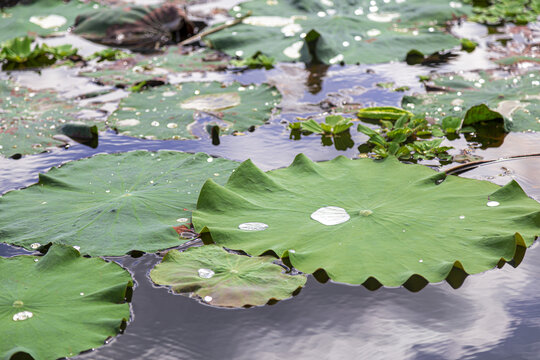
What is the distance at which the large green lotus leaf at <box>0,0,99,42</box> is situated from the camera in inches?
167

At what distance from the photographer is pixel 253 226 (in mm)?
1784

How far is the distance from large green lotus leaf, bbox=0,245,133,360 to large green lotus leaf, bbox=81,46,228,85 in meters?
1.80

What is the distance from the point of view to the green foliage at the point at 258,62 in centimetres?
341

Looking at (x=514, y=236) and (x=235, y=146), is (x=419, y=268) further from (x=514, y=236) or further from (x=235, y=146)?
(x=235, y=146)

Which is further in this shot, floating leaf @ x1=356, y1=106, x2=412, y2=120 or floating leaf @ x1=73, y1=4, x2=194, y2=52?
floating leaf @ x1=73, y1=4, x2=194, y2=52

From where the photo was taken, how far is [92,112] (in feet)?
9.54

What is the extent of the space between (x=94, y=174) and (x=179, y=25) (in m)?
2.15

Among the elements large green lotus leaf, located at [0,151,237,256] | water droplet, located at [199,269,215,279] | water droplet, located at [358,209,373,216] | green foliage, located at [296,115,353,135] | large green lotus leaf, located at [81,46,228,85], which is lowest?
large green lotus leaf, located at [81,46,228,85]

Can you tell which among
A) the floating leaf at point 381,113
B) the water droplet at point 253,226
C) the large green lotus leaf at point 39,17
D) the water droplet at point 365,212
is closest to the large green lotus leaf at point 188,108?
the floating leaf at point 381,113

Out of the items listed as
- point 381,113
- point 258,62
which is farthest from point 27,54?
point 381,113

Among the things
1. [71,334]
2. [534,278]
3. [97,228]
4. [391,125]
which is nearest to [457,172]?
[391,125]

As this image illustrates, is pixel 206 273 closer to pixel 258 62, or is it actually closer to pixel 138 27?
pixel 258 62

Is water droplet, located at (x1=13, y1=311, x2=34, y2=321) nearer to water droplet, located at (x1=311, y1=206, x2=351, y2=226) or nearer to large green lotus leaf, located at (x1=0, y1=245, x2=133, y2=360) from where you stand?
large green lotus leaf, located at (x1=0, y1=245, x2=133, y2=360)

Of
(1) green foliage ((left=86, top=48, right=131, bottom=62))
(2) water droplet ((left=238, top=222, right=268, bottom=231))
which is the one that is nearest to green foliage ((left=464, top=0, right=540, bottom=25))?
(1) green foliage ((left=86, top=48, right=131, bottom=62))
